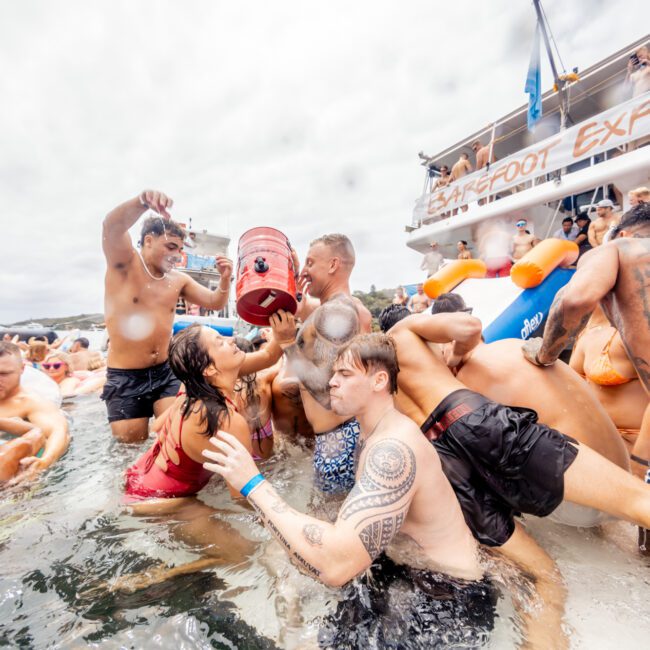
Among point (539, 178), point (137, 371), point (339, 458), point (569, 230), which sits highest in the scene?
point (539, 178)

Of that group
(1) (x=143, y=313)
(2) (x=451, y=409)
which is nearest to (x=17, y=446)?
(1) (x=143, y=313)

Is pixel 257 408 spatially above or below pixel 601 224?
below

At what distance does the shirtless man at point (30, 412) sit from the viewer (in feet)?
10.6

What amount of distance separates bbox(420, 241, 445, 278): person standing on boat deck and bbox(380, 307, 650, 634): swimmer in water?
391 inches

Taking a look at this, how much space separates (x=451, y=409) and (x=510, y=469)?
40 centimetres

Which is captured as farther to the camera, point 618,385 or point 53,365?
point 53,365

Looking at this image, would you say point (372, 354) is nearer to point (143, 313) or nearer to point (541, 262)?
point (143, 313)

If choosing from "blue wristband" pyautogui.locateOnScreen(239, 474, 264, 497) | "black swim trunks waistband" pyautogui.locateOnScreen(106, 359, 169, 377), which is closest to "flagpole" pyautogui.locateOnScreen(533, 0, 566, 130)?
"black swim trunks waistband" pyautogui.locateOnScreen(106, 359, 169, 377)

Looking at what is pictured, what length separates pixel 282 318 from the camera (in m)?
2.50

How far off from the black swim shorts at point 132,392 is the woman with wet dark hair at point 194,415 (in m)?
1.14

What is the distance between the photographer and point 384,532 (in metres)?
1.33

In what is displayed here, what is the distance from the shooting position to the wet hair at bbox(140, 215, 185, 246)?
11.1ft

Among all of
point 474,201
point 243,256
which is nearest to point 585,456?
point 243,256

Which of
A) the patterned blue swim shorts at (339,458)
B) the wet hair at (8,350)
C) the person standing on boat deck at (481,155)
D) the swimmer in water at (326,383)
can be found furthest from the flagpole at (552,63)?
the wet hair at (8,350)
